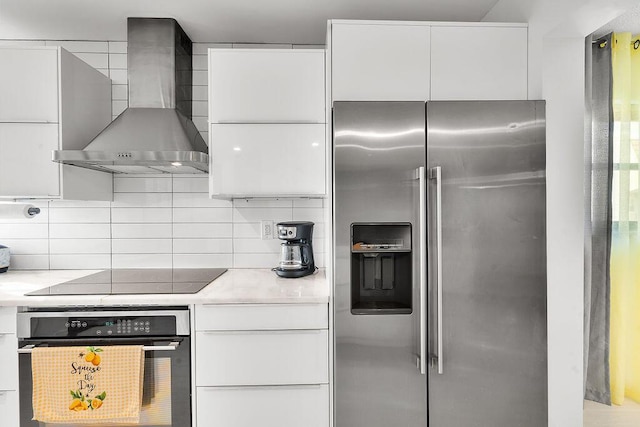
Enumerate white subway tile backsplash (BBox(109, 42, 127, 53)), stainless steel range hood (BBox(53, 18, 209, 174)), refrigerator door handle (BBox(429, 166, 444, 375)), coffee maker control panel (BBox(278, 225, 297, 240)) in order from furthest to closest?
white subway tile backsplash (BBox(109, 42, 127, 53)), coffee maker control panel (BBox(278, 225, 297, 240)), stainless steel range hood (BBox(53, 18, 209, 174)), refrigerator door handle (BBox(429, 166, 444, 375))

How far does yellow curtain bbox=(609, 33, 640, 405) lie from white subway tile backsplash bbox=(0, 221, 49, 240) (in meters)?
3.51

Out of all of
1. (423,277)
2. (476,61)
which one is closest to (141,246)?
(423,277)

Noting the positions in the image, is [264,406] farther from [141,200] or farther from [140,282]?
[141,200]

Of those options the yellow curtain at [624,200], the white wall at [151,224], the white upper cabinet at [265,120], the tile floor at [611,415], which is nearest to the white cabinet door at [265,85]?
the white upper cabinet at [265,120]

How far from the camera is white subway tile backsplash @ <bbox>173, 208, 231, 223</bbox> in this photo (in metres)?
2.66

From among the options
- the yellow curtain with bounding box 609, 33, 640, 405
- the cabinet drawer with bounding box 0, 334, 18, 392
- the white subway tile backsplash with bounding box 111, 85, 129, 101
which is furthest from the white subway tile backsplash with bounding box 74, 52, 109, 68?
the yellow curtain with bounding box 609, 33, 640, 405

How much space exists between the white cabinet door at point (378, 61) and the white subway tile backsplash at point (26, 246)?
2061 millimetres

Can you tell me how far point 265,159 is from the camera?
2.18m

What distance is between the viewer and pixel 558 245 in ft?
6.39

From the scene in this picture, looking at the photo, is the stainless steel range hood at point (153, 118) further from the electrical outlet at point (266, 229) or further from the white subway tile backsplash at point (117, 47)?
the electrical outlet at point (266, 229)

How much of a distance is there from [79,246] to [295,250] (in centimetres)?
141

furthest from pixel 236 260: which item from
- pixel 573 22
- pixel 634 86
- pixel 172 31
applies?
pixel 634 86

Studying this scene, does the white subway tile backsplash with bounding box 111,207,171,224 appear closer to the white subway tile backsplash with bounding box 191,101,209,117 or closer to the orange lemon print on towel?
the white subway tile backsplash with bounding box 191,101,209,117

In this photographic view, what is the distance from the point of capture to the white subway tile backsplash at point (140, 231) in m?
2.65
